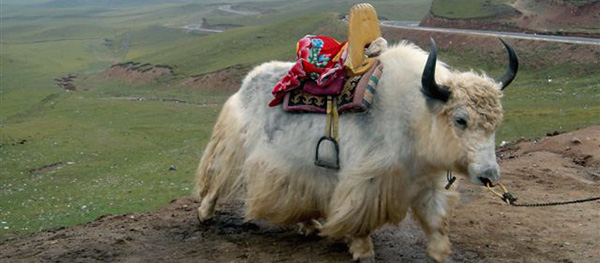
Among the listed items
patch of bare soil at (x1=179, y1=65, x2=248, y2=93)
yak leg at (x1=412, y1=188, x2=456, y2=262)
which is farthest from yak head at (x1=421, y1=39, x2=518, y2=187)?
patch of bare soil at (x1=179, y1=65, x2=248, y2=93)

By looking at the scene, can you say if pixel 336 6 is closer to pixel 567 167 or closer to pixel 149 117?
pixel 149 117

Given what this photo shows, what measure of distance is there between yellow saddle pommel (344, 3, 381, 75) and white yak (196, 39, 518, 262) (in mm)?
221

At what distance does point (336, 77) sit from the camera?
215 inches

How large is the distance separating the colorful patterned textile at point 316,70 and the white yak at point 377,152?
243 mm

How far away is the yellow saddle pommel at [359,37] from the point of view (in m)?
5.42

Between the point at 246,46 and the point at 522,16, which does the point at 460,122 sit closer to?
the point at 522,16

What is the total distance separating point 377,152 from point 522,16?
3640cm

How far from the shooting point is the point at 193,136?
19547 millimetres

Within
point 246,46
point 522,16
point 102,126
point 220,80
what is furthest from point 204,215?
point 246,46

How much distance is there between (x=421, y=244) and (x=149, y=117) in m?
21.3

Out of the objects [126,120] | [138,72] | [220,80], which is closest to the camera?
[126,120]

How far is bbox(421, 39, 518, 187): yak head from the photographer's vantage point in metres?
4.35

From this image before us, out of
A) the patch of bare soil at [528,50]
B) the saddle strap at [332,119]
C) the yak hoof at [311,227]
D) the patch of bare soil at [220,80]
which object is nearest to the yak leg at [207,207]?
the yak hoof at [311,227]

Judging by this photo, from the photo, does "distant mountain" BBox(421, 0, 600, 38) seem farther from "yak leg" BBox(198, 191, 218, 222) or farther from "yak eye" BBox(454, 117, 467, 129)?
"yak eye" BBox(454, 117, 467, 129)
